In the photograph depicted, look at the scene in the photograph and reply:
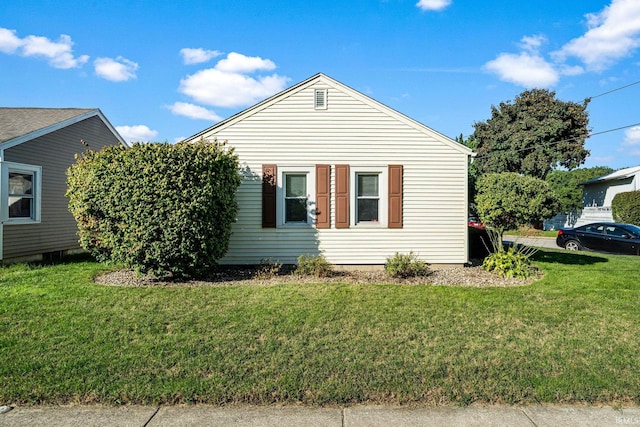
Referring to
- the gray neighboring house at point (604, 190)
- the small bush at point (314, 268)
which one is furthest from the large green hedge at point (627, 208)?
the small bush at point (314, 268)

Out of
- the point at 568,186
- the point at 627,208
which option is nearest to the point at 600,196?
the point at 568,186

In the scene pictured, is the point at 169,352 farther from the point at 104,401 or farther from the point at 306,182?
the point at 306,182

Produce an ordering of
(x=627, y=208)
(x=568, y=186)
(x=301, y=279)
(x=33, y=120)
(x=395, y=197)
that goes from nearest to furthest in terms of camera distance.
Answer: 1. (x=301, y=279)
2. (x=395, y=197)
3. (x=33, y=120)
4. (x=627, y=208)
5. (x=568, y=186)

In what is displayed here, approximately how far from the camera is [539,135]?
31266 millimetres

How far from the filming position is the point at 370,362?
4.88 meters

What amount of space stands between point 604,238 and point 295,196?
12.8 m

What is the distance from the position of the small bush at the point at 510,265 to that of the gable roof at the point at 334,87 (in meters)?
2.60

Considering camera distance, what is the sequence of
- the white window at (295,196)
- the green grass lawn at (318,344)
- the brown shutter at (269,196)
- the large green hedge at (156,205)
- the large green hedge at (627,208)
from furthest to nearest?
1. the large green hedge at (627,208)
2. the white window at (295,196)
3. the brown shutter at (269,196)
4. the large green hedge at (156,205)
5. the green grass lawn at (318,344)

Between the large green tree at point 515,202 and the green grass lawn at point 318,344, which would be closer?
the green grass lawn at point 318,344

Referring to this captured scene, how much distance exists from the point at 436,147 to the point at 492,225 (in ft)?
7.59

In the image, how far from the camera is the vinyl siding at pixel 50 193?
1113 cm

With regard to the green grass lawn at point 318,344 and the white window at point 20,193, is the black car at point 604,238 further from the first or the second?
the white window at point 20,193

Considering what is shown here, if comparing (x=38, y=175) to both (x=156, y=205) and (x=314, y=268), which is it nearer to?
(x=156, y=205)

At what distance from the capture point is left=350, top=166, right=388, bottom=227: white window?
1074 centimetres
